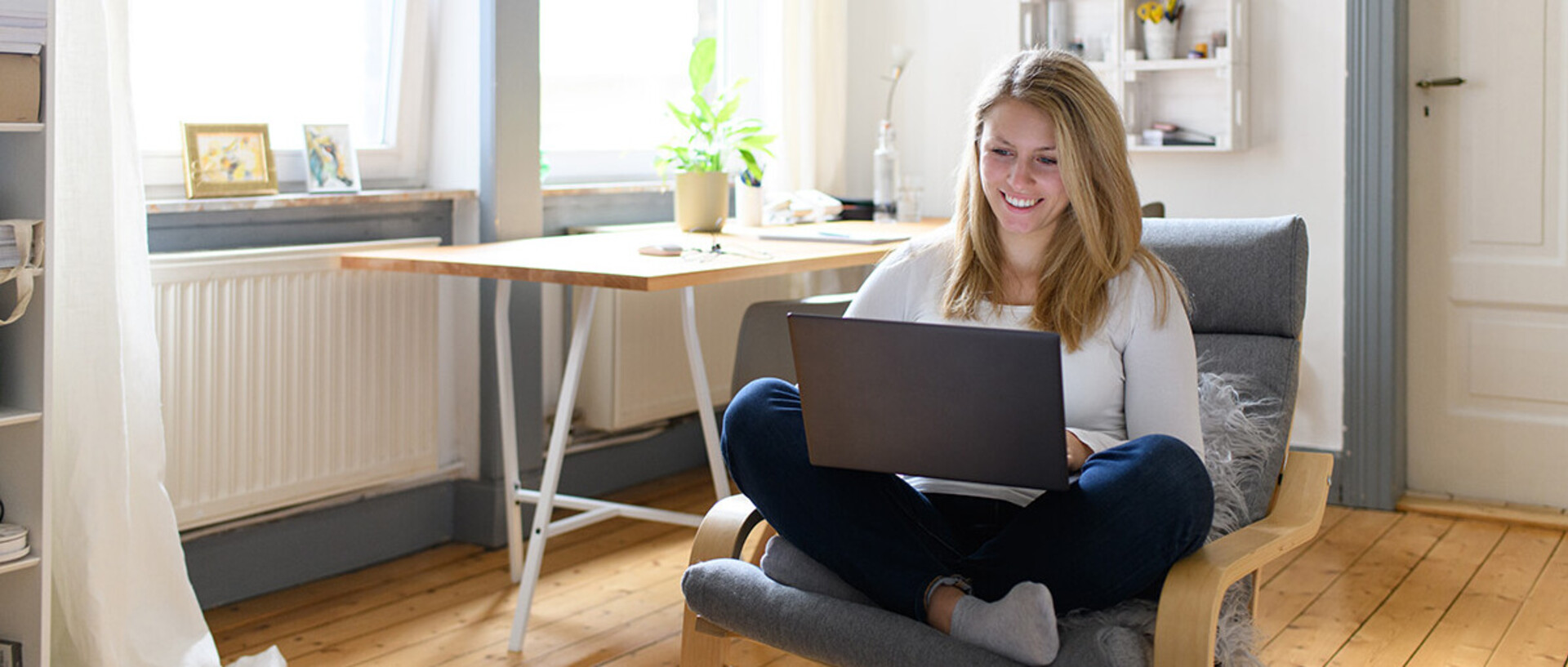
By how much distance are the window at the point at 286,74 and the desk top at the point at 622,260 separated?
1.07 feet

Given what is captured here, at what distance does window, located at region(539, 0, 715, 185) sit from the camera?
11.4 ft

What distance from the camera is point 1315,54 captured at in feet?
11.4

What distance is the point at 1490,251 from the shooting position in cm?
341

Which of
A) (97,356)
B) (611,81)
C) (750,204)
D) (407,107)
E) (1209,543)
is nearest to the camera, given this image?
(1209,543)

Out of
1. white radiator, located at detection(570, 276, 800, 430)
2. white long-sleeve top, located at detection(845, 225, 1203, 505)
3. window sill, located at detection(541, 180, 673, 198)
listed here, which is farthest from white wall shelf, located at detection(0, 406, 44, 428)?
white radiator, located at detection(570, 276, 800, 430)

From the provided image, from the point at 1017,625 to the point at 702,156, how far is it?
6.28 ft

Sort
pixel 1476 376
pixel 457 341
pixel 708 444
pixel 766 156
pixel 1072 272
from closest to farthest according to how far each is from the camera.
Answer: pixel 1072 272
pixel 708 444
pixel 457 341
pixel 1476 376
pixel 766 156

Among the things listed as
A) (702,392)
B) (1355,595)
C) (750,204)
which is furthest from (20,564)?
(1355,595)

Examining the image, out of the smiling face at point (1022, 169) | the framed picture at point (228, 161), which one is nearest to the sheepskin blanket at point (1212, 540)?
the smiling face at point (1022, 169)

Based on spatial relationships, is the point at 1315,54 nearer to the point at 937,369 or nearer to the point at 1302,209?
the point at 1302,209

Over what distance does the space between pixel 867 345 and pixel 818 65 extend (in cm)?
260

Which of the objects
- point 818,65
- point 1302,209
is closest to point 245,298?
point 818,65

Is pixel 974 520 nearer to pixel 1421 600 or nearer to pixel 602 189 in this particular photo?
pixel 1421 600

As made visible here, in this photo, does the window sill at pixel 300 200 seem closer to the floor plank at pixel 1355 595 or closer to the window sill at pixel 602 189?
the window sill at pixel 602 189
